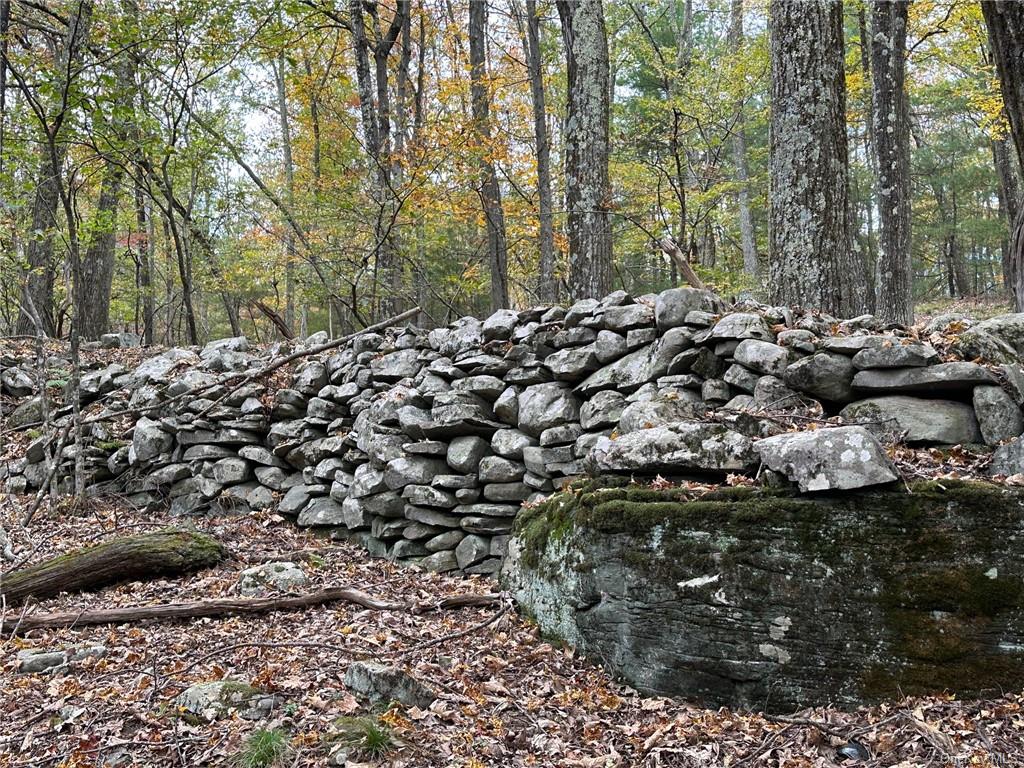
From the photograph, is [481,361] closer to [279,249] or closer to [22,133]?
[22,133]

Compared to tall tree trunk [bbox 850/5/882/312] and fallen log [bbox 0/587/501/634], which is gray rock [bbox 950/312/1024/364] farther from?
tall tree trunk [bbox 850/5/882/312]

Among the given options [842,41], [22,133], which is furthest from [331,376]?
[842,41]

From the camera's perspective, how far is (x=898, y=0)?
34.2 ft

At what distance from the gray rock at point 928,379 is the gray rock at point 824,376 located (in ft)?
0.25

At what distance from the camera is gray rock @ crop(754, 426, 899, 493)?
3.20 m

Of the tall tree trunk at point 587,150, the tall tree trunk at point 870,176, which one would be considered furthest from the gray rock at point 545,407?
the tall tree trunk at point 870,176

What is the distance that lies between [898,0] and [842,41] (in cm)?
634

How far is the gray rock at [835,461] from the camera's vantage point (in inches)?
126

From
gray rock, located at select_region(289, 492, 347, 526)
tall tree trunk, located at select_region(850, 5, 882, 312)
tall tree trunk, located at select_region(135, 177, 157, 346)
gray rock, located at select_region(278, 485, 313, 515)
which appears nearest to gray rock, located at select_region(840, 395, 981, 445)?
gray rock, located at select_region(289, 492, 347, 526)

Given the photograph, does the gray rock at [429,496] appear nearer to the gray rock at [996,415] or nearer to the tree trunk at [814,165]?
the tree trunk at [814,165]

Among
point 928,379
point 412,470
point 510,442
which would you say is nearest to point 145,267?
point 412,470

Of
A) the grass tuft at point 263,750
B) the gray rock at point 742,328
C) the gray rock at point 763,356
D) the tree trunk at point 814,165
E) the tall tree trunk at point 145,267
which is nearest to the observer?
the grass tuft at point 263,750

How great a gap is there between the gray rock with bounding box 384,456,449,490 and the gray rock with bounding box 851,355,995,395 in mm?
3327

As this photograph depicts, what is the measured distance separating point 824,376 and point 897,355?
1.32ft
